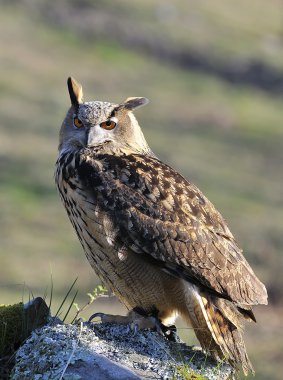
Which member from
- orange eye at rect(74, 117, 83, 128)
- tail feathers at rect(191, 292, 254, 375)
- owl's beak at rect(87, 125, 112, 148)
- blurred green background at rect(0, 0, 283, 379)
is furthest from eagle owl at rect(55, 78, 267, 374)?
blurred green background at rect(0, 0, 283, 379)

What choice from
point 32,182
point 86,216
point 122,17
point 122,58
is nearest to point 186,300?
point 86,216

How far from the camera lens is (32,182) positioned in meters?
22.6

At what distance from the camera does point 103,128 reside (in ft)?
19.1

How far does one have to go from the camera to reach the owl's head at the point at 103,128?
575 cm

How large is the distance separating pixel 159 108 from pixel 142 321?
93.4ft

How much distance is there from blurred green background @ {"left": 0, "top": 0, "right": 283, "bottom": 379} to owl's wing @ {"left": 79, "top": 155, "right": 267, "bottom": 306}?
585 centimetres

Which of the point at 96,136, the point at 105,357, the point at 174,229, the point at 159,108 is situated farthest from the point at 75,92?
the point at 159,108

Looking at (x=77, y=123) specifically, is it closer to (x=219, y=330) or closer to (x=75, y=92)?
(x=75, y=92)

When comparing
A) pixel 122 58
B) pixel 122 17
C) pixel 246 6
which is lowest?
pixel 122 58

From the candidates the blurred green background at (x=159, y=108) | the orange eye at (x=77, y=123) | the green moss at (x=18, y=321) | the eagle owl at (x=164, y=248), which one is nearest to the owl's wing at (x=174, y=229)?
the eagle owl at (x=164, y=248)

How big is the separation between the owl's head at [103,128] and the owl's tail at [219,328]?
1030mm

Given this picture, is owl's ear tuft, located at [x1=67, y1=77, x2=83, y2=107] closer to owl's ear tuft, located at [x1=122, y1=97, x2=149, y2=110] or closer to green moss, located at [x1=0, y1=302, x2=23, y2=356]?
owl's ear tuft, located at [x1=122, y1=97, x2=149, y2=110]

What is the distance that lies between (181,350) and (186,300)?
1.03 feet

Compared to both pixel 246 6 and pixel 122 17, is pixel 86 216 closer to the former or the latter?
pixel 122 17
